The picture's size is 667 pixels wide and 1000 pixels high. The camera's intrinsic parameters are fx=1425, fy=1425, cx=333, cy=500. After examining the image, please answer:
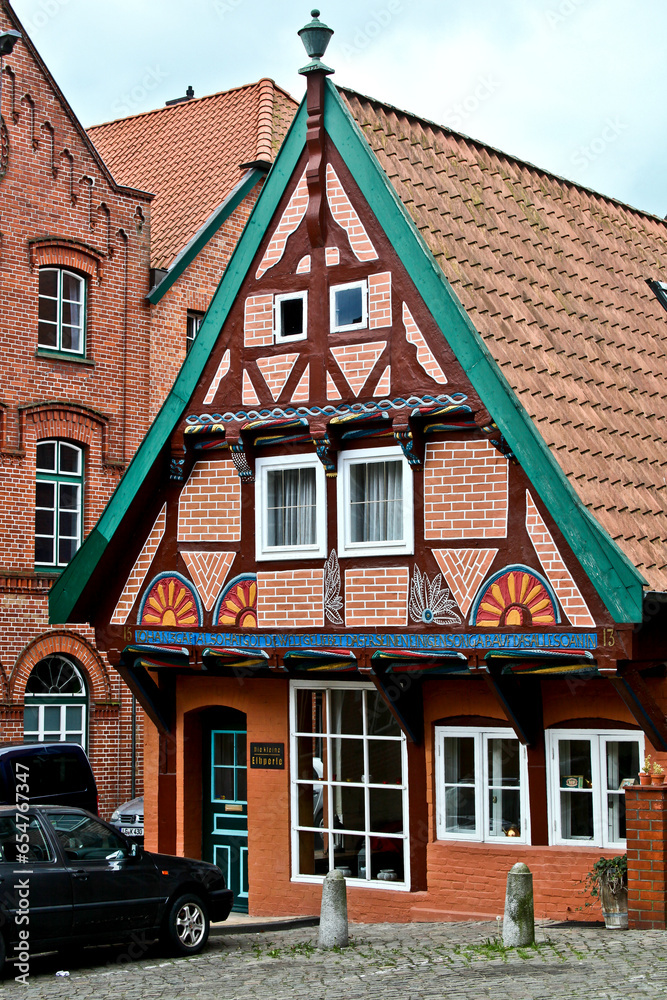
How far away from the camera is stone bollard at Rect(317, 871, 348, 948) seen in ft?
44.4

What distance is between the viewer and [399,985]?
11.6m

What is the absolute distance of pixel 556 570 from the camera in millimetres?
14469

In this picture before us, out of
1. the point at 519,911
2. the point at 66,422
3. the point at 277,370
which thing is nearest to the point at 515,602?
the point at 519,911

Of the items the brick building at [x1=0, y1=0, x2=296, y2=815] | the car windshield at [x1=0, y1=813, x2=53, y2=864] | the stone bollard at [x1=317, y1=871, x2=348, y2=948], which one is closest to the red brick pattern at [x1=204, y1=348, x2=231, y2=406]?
the car windshield at [x1=0, y1=813, x2=53, y2=864]

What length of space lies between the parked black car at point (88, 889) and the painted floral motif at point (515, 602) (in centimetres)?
389

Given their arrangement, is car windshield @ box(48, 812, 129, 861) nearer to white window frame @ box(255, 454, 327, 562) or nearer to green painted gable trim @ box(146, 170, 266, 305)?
white window frame @ box(255, 454, 327, 562)

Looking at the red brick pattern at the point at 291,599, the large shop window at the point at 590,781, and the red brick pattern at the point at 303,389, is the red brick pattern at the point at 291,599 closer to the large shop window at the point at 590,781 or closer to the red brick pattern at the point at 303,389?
the red brick pattern at the point at 303,389

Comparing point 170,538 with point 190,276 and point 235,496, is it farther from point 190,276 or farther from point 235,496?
point 190,276

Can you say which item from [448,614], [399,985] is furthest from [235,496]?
[399,985]

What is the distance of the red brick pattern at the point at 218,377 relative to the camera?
16.9 metres

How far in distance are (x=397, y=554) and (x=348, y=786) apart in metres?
3.05

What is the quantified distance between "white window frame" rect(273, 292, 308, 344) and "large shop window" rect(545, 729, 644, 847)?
531 centimetres

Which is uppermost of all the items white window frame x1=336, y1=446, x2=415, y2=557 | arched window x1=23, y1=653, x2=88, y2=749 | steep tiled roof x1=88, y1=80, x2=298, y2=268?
steep tiled roof x1=88, y1=80, x2=298, y2=268

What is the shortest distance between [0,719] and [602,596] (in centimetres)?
1194
